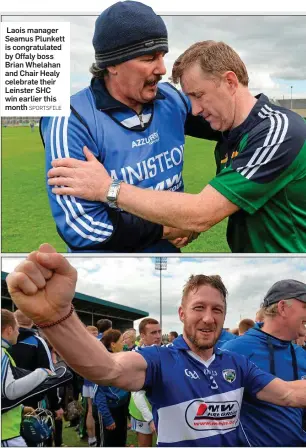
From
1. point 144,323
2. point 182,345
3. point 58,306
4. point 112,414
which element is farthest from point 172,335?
point 58,306

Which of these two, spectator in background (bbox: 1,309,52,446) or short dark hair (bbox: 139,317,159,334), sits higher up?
short dark hair (bbox: 139,317,159,334)

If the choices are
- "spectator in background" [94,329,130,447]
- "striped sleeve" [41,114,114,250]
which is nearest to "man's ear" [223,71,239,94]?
"striped sleeve" [41,114,114,250]

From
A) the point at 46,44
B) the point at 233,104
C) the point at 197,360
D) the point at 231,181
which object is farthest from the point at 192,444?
the point at 46,44

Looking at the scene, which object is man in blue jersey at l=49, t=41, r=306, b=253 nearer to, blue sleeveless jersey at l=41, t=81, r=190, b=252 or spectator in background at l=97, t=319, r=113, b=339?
blue sleeveless jersey at l=41, t=81, r=190, b=252

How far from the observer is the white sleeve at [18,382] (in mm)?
2490

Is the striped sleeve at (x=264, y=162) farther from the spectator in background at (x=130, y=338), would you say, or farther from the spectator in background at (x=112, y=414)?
the spectator in background at (x=112, y=414)

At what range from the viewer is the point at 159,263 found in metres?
2.43

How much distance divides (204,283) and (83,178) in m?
0.53

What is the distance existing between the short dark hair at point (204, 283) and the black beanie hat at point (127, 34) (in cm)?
74

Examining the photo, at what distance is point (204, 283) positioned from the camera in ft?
7.32

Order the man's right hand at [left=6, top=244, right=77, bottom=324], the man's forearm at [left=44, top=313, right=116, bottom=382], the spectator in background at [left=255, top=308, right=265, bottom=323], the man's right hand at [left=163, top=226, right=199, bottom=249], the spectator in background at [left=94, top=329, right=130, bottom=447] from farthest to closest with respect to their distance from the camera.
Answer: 1. the spectator in background at [left=94, top=329, right=130, bottom=447]
2. the spectator in background at [left=255, top=308, right=265, bottom=323]
3. the man's right hand at [left=163, top=226, right=199, bottom=249]
4. the man's forearm at [left=44, top=313, right=116, bottom=382]
5. the man's right hand at [left=6, top=244, right=77, bottom=324]

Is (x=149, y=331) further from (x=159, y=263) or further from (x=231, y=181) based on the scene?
(x=231, y=181)

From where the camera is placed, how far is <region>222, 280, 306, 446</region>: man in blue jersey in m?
2.28

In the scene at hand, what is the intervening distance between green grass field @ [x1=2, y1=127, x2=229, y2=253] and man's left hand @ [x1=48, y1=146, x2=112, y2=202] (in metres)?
0.30
